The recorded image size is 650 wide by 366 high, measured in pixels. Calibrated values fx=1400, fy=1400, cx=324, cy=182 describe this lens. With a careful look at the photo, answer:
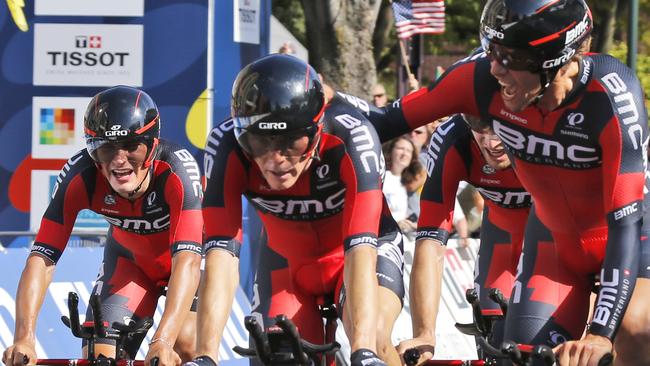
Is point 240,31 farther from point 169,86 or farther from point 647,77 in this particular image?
point 647,77

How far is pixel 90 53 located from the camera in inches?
545

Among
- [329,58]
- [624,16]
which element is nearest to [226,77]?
[329,58]

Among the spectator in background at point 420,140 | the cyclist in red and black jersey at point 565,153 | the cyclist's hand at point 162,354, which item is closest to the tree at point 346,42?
the spectator in background at point 420,140

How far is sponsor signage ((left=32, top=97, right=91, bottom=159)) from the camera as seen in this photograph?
1391cm

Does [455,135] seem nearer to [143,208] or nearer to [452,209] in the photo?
[452,209]

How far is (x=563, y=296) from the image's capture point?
22.5 ft

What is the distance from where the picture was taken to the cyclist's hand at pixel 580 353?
559 cm

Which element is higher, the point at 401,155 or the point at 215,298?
the point at 215,298

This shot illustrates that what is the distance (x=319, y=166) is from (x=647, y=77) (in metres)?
25.1

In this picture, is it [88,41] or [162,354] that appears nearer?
[162,354]

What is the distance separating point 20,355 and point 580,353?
10.9ft

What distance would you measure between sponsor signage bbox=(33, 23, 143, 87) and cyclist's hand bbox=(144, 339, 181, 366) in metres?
6.88

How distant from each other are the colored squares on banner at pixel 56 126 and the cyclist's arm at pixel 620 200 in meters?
8.44

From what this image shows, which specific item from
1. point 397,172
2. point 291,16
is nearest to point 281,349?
point 397,172
